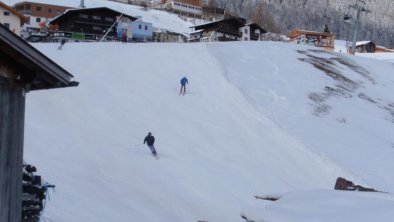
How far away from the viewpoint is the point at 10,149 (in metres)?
8.89

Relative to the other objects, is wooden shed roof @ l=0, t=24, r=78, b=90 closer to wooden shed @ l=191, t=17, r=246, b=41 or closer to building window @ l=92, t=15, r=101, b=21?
building window @ l=92, t=15, r=101, b=21

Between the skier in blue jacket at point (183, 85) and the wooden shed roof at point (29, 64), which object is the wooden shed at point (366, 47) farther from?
the wooden shed roof at point (29, 64)

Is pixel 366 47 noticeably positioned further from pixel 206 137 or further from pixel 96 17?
pixel 206 137

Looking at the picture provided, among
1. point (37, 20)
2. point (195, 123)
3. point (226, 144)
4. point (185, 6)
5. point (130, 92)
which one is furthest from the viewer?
point (185, 6)

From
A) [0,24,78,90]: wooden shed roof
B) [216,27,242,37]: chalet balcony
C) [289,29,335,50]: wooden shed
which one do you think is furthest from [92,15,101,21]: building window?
[0,24,78,90]: wooden shed roof

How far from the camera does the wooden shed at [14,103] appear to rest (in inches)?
339

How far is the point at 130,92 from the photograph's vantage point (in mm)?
34000

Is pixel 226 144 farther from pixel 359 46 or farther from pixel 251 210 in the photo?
pixel 359 46

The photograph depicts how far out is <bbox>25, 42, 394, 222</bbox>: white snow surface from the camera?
17.2 m

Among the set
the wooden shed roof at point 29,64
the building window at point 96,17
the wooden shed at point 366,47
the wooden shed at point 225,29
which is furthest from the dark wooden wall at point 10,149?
the wooden shed at point 366,47

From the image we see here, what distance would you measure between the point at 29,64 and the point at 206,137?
19.7 metres

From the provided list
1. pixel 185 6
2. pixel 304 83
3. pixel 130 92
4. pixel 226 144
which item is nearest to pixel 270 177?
pixel 226 144

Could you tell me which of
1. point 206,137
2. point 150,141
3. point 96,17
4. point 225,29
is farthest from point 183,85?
point 225,29

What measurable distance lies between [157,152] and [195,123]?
579 centimetres
